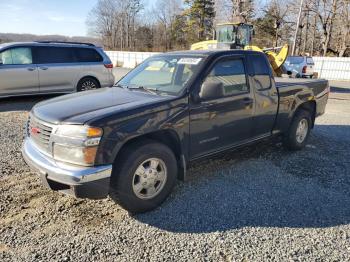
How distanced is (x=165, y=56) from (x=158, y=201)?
2227 millimetres

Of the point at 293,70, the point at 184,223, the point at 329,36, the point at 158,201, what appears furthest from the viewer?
the point at 329,36

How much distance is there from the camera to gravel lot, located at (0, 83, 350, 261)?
3.03m

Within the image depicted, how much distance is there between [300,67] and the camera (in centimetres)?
1980

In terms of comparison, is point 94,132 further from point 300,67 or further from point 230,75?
point 300,67

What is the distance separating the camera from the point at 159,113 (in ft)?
11.9

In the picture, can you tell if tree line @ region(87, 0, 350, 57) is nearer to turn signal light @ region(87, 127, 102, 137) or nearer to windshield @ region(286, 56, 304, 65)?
windshield @ region(286, 56, 304, 65)

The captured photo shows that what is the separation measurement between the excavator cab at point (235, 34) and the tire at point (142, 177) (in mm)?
13313

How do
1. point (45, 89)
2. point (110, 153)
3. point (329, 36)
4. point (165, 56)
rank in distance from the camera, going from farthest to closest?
point (329, 36) → point (45, 89) → point (165, 56) → point (110, 153)

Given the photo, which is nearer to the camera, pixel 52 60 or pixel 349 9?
pixel 52 60

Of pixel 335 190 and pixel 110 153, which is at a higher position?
pixel 110 153

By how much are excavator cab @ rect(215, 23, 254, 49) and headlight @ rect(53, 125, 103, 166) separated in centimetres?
1387

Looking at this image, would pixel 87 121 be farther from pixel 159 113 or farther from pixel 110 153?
pixel 159 113

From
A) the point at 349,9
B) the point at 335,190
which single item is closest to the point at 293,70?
the point at 335,190

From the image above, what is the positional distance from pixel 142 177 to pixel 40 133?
122 centimetres
